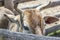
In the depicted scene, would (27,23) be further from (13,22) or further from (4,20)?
(4,20)

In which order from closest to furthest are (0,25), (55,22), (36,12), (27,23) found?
(27,23) → (36,12) → (0,25) → (55,22)

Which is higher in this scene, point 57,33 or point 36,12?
point 36,12

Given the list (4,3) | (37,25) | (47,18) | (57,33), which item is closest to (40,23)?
(37,25)

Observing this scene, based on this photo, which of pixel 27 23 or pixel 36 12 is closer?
pixel 27 23

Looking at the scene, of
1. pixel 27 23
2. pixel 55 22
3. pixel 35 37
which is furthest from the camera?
pixel 55 22

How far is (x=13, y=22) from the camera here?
440cm

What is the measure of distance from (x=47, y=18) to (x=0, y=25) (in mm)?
1037

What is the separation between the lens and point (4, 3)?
570cm

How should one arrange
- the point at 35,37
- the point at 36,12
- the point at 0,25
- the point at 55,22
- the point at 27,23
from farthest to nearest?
the point at 55,22
the point at 0,25
the point at 36,12
the point at 27,23
the point at 35,37

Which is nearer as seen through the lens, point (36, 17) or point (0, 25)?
point (36, 17)

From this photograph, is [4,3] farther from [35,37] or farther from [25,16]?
[35,37]

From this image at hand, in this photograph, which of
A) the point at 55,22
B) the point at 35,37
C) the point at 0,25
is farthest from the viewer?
the point at 55,22

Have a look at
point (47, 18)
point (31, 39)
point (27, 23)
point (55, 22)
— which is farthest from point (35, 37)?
point (55, 22)

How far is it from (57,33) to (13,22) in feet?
2.99
